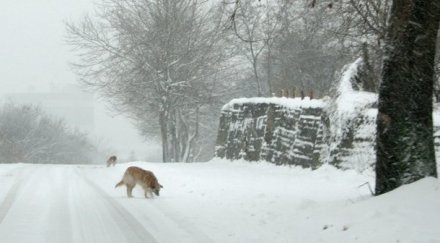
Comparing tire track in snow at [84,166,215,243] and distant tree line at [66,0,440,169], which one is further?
distant tree line at [66,0,440,169]

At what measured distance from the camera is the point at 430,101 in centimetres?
880

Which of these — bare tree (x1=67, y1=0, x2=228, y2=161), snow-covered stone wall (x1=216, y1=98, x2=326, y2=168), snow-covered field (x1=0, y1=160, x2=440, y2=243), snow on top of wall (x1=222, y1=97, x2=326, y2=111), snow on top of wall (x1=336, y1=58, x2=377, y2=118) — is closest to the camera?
snow-covered field (x1=0, y1=160, x2=440, y2=243)

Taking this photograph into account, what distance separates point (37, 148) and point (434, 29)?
A: 69.9m

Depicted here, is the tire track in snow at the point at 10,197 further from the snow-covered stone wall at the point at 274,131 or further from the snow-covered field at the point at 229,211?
the snow-covered stone wall at the point at 274,131

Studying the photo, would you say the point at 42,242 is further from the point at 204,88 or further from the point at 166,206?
the point at 204,88

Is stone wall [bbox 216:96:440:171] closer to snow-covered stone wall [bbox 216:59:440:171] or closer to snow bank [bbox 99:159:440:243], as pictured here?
snow-covered stone wall [bbox 216:59:440:171]

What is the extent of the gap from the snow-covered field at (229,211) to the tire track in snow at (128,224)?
15mm

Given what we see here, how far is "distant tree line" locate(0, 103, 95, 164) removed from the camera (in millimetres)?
68125

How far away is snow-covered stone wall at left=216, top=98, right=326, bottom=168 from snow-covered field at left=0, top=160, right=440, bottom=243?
175cm

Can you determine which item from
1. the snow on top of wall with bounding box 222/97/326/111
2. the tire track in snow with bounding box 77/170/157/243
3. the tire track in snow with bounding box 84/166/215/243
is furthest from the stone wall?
the tire track in snow with bounding box 77/170/157/243

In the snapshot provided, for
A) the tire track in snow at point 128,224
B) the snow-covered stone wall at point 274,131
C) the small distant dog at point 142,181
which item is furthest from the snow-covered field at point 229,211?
the snow-covered stone wall at point 274,131

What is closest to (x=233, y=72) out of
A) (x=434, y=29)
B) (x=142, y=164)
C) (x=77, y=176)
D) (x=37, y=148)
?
(x=142, y=164)

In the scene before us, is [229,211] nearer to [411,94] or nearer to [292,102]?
[411,94]

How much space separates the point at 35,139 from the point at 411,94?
70112mm
